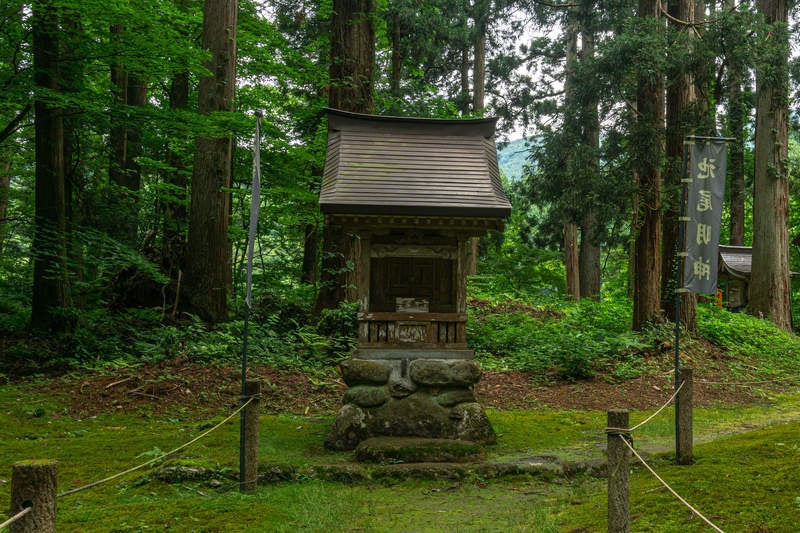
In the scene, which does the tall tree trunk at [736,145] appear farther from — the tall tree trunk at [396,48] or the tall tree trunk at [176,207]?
the tall tree trunk at [176,207]

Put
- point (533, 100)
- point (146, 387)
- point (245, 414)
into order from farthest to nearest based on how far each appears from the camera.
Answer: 1. point (533, 100)
2. point (146, 387)
3. point (245, 414)

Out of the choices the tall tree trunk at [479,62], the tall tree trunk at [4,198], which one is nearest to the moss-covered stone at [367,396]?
the tall tree trunk at [4,198]

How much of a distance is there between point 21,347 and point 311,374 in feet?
16.2

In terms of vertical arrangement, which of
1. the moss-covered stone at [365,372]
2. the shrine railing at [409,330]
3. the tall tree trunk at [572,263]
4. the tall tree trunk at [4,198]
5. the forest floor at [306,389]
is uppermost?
the tall tree trunk at [4,198]

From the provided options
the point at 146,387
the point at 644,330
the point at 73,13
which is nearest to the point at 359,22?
the point at 73,13

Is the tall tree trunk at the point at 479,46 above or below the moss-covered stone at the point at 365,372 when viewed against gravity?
above

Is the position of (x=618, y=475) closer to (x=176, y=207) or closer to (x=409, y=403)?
(x=409, y=403)

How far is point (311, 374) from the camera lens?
10.6m

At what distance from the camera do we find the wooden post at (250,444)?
17.6 ft

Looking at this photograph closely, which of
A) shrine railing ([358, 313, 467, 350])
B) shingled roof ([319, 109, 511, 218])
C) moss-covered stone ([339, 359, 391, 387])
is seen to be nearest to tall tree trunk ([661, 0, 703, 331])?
shingled roof ([319, 109, 511, 218])

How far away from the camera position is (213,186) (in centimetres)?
1148

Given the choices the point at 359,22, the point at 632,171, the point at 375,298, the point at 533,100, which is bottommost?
the point at 375,298

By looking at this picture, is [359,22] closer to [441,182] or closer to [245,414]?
[441,182]

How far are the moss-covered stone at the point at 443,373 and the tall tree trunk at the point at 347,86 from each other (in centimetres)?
520
